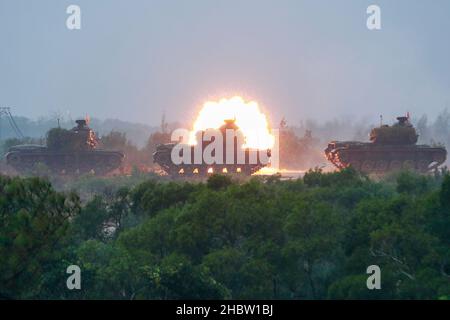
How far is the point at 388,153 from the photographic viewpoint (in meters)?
143

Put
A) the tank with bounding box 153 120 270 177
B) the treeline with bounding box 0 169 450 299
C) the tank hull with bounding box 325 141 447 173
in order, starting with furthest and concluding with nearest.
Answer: the tank with bounding box 153 120 270 177 < the tank hull with bounding box 325 141 447 173 < the treeline with bounding box 0 169 450 299

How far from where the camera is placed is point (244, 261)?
58938mm

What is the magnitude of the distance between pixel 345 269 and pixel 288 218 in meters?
6.18

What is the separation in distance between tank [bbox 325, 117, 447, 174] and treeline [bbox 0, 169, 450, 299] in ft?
235

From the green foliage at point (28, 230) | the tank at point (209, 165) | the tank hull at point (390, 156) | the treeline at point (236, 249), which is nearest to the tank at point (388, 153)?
the tank hull at point (390, 156)

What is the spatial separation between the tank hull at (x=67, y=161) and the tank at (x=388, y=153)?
3309 centimetres

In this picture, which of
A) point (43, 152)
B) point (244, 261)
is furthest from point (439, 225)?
point (43, 152)

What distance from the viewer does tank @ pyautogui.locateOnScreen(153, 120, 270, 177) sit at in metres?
142

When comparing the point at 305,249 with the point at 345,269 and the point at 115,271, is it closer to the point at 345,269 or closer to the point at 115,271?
the point at 345,269

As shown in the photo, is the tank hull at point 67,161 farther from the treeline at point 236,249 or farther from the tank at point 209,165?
the treeline at point 236,249

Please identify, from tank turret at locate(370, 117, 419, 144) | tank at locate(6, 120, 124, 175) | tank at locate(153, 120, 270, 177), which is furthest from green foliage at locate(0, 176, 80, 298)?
tank at locate(6, 120, 124, 175)

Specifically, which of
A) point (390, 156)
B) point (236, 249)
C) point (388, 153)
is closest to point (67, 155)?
point (388, 153)

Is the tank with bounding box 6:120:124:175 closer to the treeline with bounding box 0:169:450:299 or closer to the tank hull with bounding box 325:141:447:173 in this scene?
the tank hull with bounding box 325:141:447:173

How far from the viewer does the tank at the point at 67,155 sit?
15638 centimetres
